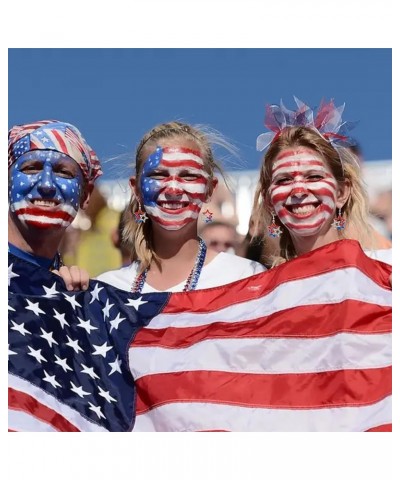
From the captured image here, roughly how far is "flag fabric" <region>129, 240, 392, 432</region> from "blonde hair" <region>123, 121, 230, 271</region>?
57cm

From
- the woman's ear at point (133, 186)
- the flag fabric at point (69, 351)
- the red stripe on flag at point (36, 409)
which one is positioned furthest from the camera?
the woman's ear at point (133, 186)

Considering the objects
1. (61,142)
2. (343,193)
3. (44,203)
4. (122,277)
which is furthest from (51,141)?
(343,193)

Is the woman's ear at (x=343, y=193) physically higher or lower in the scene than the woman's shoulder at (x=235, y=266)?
higher

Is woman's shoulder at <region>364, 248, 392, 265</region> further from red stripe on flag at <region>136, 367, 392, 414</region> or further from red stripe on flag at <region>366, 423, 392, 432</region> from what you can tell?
red stripe on flag at <region>366, 423, 392, 432</region>

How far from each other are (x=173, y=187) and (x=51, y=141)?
97 cm

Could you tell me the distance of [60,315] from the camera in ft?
20.7

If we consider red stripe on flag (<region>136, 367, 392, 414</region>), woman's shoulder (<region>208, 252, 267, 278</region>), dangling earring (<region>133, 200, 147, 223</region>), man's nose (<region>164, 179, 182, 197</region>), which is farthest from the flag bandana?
red stripe on flag (<region>136, 367, 392, 414</region>)

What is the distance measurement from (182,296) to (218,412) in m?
1.00

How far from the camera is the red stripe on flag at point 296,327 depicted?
6051mm

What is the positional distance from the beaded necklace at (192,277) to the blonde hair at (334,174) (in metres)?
0.54

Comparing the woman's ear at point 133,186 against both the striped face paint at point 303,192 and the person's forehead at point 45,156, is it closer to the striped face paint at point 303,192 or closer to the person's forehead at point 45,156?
the person's forehead at point 45,156

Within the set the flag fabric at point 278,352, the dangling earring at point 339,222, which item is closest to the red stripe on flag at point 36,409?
the flag fabric at point 278,352

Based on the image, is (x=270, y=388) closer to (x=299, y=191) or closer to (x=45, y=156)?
(x=299, y=191)

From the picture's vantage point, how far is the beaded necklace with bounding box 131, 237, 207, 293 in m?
6.70
